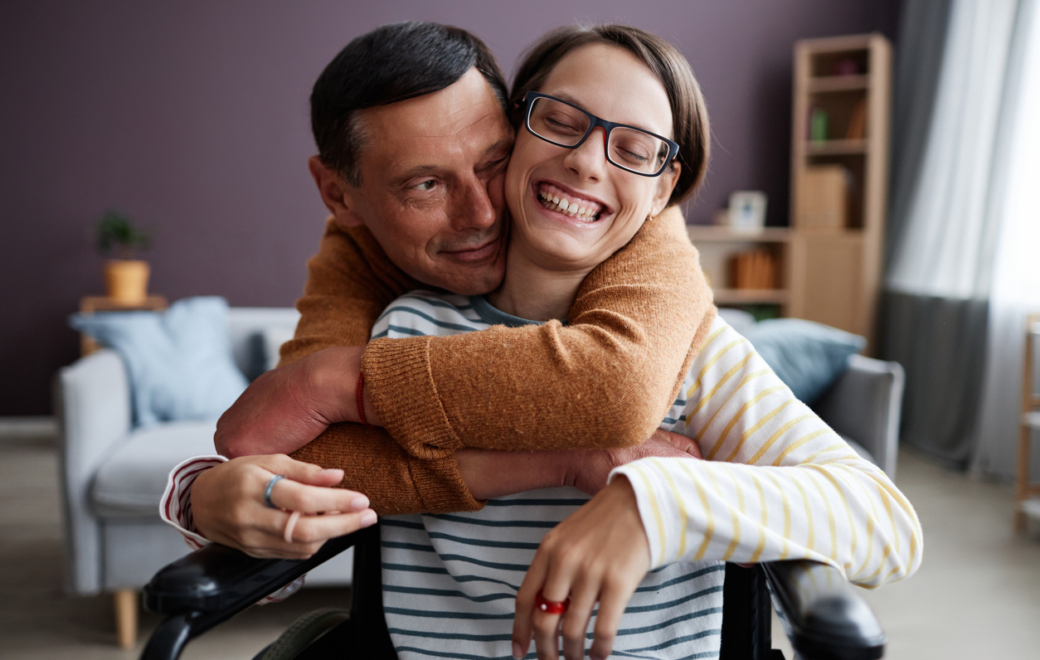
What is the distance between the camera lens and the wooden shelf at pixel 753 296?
16.9 ft

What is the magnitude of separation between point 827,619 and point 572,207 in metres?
0.51

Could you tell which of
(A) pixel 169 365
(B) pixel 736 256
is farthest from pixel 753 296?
(A) pixel 169 365

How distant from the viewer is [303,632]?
3.14 feet

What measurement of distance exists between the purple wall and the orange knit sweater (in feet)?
13.9

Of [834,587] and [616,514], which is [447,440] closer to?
[616,514]

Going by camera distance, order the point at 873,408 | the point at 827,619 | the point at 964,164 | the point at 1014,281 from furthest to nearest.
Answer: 1. the point at 964,164
2. the point at 1014,281
3. the point at 873,408
4. the point at 827,619

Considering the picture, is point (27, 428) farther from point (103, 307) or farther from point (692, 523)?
point (692, 523)

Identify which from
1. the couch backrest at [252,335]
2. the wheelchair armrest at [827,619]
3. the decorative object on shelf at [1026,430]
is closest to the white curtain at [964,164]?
the decorative object on shelf at [1026,430]

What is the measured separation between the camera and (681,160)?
3.18 feet

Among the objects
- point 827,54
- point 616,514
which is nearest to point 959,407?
point 827,54

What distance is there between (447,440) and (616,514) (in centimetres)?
19

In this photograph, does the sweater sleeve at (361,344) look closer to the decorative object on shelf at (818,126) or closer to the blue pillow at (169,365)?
the blue pillow at (169,365)

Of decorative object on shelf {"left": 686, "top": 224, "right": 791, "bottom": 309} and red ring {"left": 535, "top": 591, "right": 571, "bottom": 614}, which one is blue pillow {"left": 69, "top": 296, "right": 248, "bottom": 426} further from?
decorative object on shelf {"left": 686, "top": 224, "right": 791, "bottom": 309}

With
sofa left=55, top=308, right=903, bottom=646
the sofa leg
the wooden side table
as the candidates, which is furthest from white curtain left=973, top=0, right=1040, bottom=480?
the wooden side table
